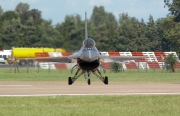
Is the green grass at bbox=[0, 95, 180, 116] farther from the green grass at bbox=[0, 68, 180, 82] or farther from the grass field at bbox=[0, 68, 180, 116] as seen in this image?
the green grass at bbox=[0, 68, 180, 82]

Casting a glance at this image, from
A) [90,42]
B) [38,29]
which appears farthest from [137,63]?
[90,42]

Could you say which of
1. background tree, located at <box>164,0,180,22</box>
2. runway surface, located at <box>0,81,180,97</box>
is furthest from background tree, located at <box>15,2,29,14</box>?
runway surface, located at <box>0,81,180,97</box>

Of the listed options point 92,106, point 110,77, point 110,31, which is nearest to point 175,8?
point 110,31

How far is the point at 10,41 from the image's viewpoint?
7869 centimetres

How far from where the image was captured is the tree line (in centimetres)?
6644

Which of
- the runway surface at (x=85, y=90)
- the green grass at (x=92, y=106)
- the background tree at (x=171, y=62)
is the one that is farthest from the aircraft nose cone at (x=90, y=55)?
the background tree at (x=171, y=62)

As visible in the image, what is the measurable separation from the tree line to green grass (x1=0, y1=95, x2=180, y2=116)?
35.3 m

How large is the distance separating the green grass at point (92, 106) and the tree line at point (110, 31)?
116 ft

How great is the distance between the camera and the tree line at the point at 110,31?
66.4m

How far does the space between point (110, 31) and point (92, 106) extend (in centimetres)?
5708

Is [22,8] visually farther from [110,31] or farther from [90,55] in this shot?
[90,55]

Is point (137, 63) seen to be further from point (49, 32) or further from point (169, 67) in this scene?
point (49, 32)

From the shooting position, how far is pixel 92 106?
64.9 ft

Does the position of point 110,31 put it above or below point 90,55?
above
